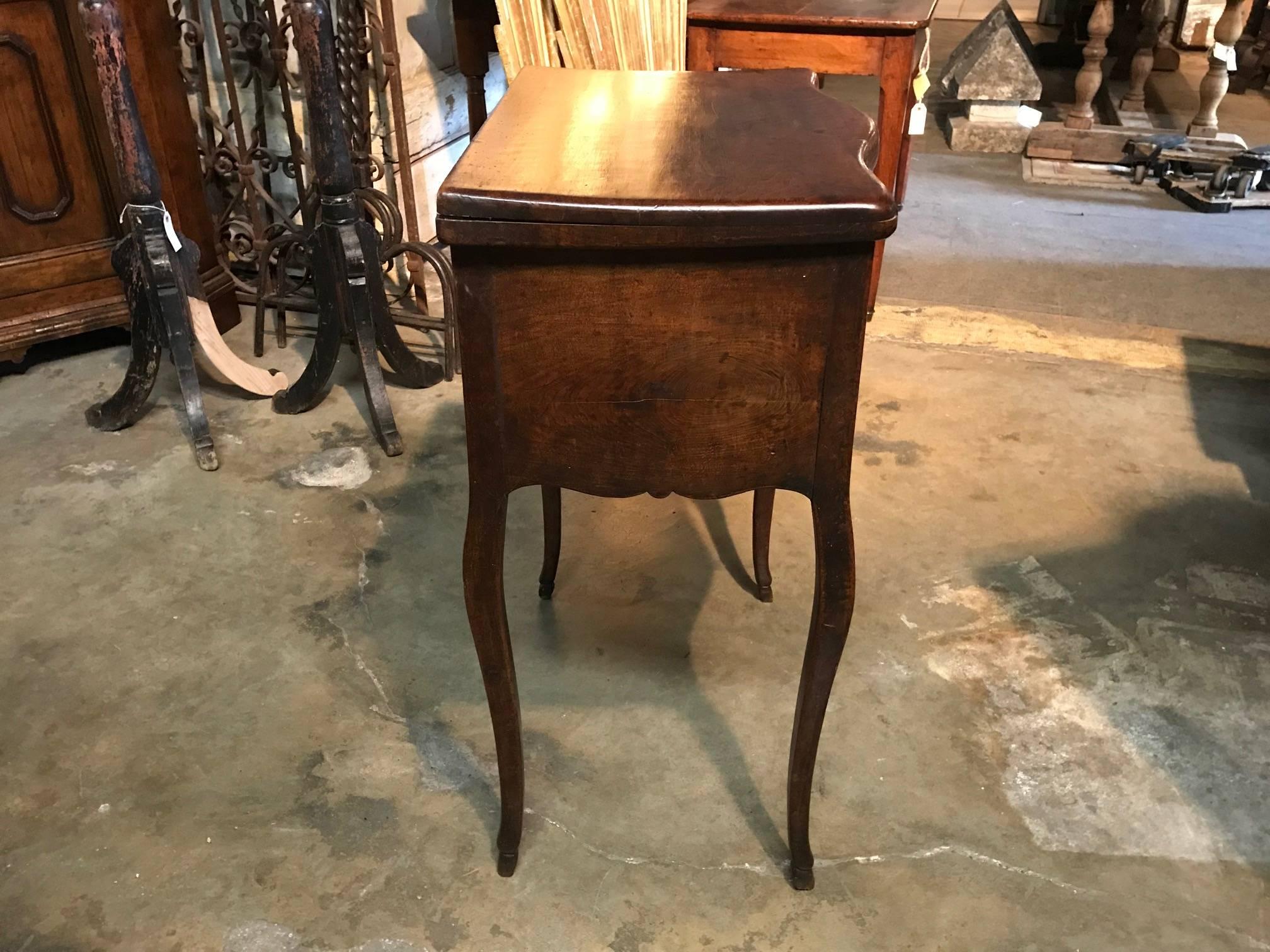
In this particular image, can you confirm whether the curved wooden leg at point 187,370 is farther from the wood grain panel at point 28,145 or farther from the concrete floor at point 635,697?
the wood grain panel at point 28,145

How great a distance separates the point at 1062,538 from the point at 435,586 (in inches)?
49.3

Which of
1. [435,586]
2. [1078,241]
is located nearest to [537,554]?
[435,586]

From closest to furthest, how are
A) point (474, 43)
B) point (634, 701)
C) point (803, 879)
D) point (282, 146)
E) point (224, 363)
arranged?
point (803, 879) → point (634, 701) → point (224, 363) → point (474, 43) → point (282, 146)

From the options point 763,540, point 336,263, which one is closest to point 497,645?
point 763,540

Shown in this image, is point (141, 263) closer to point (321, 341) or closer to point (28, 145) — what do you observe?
point (321, 341)

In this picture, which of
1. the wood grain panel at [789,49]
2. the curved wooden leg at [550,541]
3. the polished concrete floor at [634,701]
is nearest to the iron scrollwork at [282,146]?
the polished concrete floor at [634,701]

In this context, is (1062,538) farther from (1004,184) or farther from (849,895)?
(1004,184)

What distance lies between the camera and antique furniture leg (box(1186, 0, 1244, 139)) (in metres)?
4.31

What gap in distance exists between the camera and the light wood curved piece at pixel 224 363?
254cm

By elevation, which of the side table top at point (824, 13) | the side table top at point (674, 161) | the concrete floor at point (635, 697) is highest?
the side table top at point (674, 161)

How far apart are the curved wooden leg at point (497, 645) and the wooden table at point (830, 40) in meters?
1.70

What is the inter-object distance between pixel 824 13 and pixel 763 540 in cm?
136

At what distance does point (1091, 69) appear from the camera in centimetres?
448

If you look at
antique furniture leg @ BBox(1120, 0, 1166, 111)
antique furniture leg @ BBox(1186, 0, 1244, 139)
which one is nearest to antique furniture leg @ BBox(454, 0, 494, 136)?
antique furniture leg @ BBox(1186, 0, 1244, 139)
